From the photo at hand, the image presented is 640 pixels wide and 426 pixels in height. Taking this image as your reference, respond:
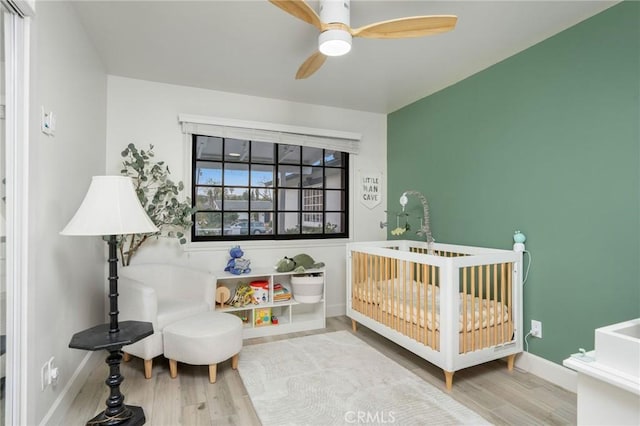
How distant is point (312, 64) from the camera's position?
215 centimetres

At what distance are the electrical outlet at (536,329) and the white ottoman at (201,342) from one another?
2.07 m

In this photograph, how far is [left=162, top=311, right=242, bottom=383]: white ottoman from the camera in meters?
2.16

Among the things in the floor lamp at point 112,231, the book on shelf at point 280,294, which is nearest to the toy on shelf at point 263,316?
the book on shelf at point 280,294

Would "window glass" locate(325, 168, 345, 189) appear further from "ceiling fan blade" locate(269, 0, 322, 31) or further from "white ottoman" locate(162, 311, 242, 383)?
"ceiling fan blade" locate(269, 0, 322, 31)

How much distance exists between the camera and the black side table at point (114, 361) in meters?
1.66

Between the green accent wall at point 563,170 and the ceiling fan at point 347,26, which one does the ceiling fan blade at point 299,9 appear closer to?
the ceiling fan at point 347,26

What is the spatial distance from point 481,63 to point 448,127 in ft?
1.98

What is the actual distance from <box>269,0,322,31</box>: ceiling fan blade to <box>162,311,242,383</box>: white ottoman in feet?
6.31

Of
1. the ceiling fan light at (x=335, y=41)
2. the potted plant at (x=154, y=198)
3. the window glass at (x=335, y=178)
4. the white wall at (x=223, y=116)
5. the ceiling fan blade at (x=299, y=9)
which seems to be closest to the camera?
the ceiling fan blade at (x=299, y=9)

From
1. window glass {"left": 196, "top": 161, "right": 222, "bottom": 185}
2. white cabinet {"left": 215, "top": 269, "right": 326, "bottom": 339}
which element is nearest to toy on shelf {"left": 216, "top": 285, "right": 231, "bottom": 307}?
white cabinet {"left": 215, "top": 269, "right": 326, "bottom": 339}

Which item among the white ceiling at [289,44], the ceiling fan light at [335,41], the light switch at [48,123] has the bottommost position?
the light switch at [48,123]

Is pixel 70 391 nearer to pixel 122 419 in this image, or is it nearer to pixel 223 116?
pixel 122 419

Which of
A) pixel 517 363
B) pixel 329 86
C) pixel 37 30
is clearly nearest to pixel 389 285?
pixel 517 363

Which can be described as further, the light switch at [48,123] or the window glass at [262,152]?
the window glass at [262,152]
